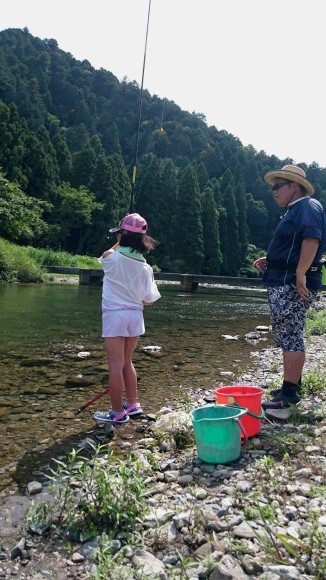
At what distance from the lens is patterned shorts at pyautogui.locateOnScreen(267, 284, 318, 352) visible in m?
4.58

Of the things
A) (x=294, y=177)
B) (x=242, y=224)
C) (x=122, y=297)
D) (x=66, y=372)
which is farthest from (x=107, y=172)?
(x=122, y=297)

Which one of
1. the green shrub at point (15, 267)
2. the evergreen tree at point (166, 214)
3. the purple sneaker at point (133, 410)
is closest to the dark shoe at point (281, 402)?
the purple sneaker at point (133, 410)

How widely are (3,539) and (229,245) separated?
3067 inches

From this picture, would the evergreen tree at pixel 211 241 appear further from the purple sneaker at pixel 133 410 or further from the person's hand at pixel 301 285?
the person's hand at pixel 301 285

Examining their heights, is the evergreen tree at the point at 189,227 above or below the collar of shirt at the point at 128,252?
above

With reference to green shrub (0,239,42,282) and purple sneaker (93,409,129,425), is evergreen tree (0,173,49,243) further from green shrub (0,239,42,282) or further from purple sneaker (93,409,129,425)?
purple sneaker (93,409,129,425)

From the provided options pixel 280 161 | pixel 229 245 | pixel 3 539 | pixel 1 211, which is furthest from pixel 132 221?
pixel 280 161

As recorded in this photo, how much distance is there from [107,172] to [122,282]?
6184 centimetres

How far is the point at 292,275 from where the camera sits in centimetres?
458

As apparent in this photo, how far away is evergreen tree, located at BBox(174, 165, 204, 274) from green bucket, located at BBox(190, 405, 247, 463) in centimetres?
6295

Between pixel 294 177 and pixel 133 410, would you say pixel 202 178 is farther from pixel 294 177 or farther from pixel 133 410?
pixel 133 410

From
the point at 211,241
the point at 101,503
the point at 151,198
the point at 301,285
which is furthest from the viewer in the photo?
the point at 211,241

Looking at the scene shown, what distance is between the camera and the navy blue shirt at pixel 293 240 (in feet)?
14.6

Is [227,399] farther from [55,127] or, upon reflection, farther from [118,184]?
[55,127]
